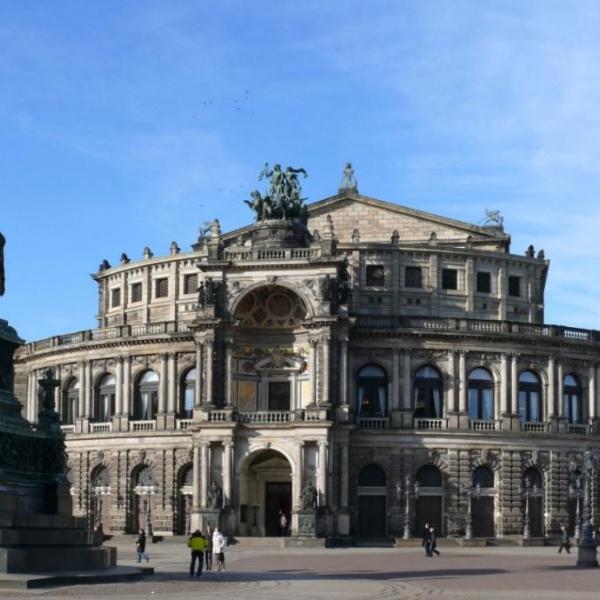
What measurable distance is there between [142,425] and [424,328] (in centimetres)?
2013

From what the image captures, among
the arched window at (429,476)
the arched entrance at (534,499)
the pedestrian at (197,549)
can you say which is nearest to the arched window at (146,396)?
the arched window at (429,476)

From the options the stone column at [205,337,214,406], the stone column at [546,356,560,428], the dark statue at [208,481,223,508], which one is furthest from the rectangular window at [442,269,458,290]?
the dark statue at [208,481,223,508]

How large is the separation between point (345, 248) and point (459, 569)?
4611 cm

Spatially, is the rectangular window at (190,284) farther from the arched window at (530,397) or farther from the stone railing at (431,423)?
the arched window at (530,397)

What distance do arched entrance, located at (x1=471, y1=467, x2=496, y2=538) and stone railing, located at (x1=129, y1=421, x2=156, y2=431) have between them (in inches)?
847

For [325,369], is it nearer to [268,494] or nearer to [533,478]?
[268,494]

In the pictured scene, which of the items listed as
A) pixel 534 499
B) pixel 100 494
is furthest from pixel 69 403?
pixel 534 499

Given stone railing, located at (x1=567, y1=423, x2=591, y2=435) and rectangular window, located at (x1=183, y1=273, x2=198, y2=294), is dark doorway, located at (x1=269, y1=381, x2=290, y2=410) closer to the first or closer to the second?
rectangular window, located at (x1=183, y1=273, x2=198, y2=294)

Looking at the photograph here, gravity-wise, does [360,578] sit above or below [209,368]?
below

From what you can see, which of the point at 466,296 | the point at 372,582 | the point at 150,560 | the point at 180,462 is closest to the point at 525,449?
the point at 466,296

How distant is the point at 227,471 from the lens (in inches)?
3445

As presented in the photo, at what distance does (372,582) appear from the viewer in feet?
149

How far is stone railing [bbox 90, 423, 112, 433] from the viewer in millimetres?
98125

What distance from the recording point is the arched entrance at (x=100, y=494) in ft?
320
